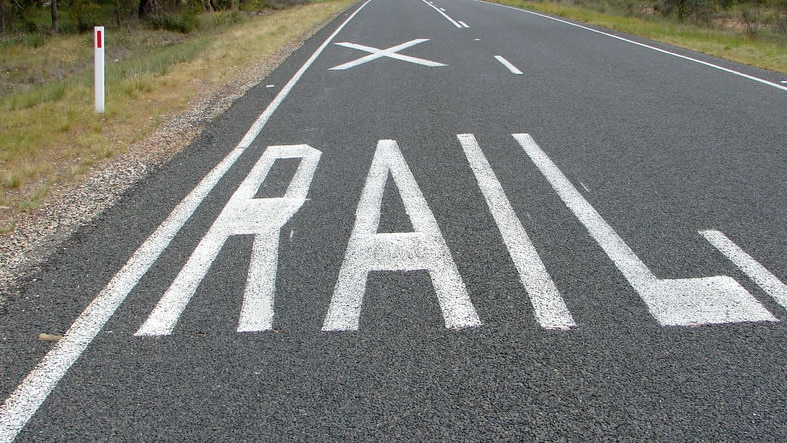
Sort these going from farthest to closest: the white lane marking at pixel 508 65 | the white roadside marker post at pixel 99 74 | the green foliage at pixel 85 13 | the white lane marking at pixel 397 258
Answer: the green foliage at pixel 85 13, the white lane marking at pixel 508 65, the white roadside marker post at pixel 99 74, the white lane marking at pixel 397 258

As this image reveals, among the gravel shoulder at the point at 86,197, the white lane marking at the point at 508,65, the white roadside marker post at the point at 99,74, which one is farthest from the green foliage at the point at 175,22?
the gravel shoulder at the point at 86,197

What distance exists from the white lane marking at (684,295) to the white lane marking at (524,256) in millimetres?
483

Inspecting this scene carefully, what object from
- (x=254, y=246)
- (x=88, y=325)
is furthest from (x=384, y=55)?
(x=88, y=325)

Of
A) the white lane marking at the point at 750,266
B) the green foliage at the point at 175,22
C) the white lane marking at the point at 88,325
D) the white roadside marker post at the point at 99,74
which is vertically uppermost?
the green foliage at the point at 175,22

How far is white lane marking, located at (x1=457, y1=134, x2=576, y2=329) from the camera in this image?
3.65m

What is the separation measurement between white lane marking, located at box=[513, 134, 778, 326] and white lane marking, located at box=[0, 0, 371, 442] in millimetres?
3024

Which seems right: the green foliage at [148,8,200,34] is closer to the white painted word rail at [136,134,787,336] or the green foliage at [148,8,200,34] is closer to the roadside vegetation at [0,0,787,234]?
the roadside vegetation at [0,0,787,234]

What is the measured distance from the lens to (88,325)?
144 inches

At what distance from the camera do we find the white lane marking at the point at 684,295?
3586 millimetres

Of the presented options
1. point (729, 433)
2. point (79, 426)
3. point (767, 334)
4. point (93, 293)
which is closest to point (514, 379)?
point (729, 433)

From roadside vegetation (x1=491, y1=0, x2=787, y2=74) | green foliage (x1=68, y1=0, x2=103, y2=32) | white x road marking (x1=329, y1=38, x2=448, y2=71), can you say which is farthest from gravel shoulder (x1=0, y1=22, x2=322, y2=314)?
green foliage (x1=68, y1=0, x2=103, y2=32)

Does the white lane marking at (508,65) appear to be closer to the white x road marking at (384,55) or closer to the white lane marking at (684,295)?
the white x road marking at (384,55)

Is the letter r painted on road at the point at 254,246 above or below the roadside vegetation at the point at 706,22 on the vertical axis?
below

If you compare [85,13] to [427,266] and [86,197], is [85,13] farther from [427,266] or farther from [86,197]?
[427,266]
